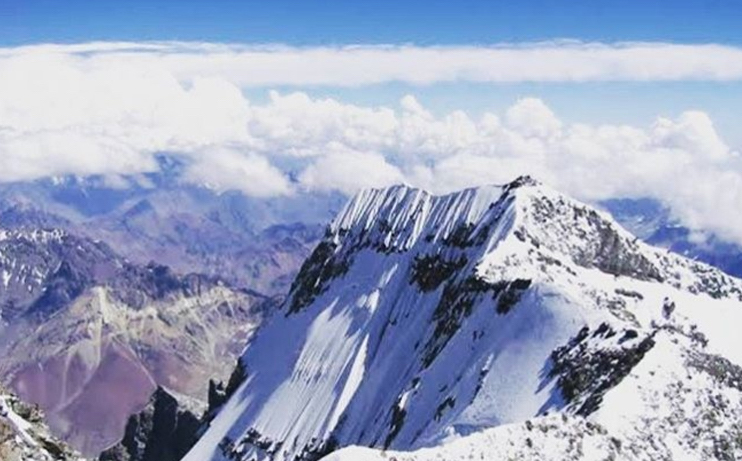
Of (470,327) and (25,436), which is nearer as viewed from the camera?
(25,436)

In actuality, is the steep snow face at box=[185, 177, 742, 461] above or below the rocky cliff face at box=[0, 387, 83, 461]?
below

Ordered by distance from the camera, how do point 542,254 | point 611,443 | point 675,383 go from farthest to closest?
point 542,254
point 675,383
point 611,443

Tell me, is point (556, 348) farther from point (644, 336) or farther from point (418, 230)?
point (418, 230)

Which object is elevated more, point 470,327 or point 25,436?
point 25,436

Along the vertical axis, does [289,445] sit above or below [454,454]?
below

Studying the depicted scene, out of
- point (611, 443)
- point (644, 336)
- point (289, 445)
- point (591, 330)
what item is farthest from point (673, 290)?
point (611, 443)

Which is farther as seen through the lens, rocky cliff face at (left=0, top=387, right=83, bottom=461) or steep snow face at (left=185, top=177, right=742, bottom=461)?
steep snow face at (left=185, top=177, right=742, bottom=461)

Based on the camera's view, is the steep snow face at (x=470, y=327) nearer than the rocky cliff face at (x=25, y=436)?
No

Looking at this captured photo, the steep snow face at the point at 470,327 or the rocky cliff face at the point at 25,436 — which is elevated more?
the rocky cliff face at the point at 25,436
